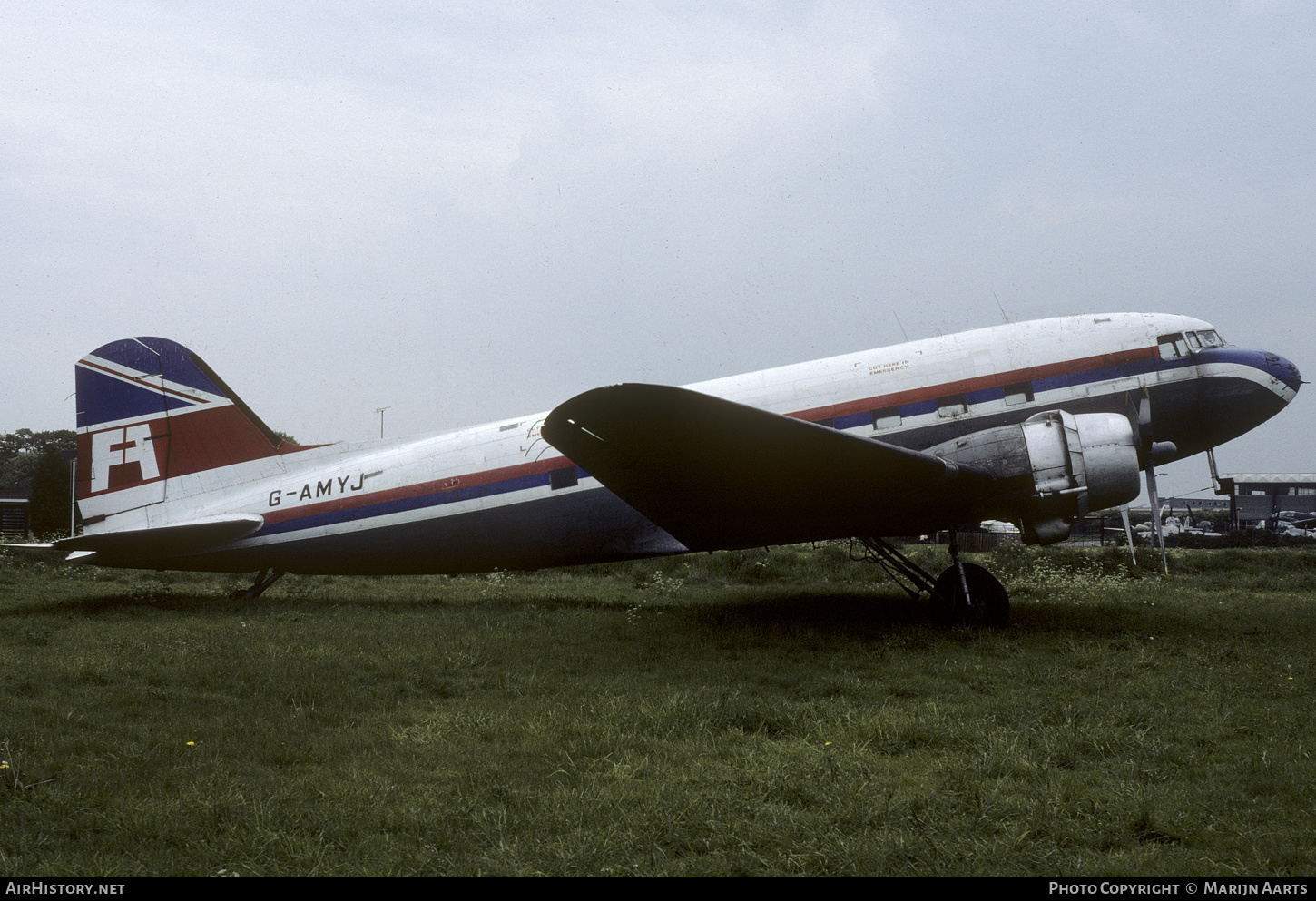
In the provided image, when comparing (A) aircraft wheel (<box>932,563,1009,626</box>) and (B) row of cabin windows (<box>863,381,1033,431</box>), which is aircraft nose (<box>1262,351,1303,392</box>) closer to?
(B) row of cabin windows (<box>863,381,1033,431</box>)

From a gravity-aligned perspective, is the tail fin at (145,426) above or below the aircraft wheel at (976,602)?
above

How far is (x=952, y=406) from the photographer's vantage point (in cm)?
914

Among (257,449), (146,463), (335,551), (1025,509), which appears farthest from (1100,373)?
(146,463)

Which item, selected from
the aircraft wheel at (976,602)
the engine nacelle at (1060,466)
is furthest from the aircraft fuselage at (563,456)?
the aircraft wheel at (976,602)

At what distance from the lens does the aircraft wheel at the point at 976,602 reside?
28.2 feet

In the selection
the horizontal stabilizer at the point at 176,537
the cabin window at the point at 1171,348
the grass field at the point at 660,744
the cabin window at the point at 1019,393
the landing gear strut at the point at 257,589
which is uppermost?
the cabin window at the point at 1171,348

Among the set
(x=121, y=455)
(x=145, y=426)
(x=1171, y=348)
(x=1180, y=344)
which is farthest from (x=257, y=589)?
(x=1180, y=344)

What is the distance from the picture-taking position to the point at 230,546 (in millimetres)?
10578

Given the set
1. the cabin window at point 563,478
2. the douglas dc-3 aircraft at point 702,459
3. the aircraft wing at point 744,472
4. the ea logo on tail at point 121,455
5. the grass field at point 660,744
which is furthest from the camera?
the ea logo on tail at point 121,455

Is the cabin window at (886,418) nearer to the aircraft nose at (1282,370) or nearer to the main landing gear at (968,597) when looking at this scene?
the main landing gear at (968,597)

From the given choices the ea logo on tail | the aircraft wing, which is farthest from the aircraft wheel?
the ea logo on tail

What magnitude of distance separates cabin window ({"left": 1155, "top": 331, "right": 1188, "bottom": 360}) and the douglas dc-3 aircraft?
0.02 meters

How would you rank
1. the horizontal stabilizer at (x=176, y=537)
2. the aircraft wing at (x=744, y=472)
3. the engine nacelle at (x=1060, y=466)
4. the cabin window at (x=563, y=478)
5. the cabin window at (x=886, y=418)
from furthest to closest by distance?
1. the horizontal stabilizer at (x=176, y=537)
2. the cabin window at (x=563, y=478)
3. the cabin window at (x=886, y=418)
4. the engine nacelle at (x=1060, y=466)
5. the aircraft wing at (x=744, y=472)

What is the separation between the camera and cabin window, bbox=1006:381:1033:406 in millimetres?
9047
